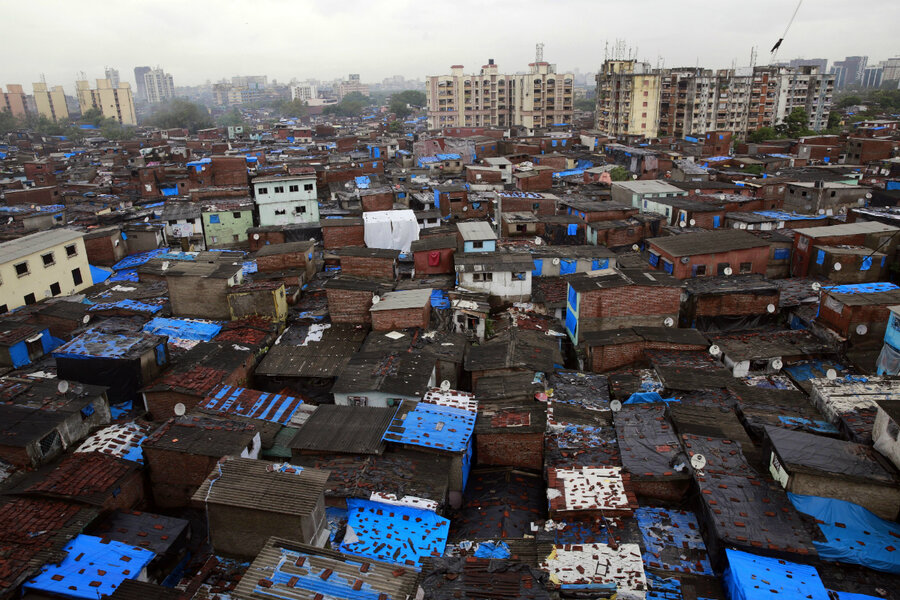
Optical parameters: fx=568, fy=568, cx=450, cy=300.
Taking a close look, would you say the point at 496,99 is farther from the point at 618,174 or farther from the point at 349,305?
the point at 349,305

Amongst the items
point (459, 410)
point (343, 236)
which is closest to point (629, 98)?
point (343, 236)

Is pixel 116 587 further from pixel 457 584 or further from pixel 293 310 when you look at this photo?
pixel 293 310

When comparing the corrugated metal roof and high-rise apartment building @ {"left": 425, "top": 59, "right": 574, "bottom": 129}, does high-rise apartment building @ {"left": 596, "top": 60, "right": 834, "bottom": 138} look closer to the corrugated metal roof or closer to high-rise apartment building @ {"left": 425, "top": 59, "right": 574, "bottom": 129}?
high-rise apartment building @ {"left": 425, "top": 59, "right": 574, "bottom": 129}

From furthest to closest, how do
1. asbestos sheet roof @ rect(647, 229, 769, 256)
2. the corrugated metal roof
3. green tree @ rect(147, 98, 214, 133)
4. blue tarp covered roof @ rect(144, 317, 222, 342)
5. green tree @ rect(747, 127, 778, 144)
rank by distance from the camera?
green tree @ rect(147, 98, 214, 133), green tree @ rect(747, 127, 778, 144), asbestos sheet roof @ rect(647, 229, 769, 256), blue tarp covered roof @ rect(144, 317, 222, 342), the corrugated metal roof

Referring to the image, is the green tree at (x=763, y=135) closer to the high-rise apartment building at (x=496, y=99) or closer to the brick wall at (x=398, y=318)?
the high-rise apartment building at (x=496, y=99)

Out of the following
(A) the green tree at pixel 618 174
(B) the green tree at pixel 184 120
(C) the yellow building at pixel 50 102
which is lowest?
(A) the green tree at pixel 618 174

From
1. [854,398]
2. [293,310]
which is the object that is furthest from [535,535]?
[293,310]

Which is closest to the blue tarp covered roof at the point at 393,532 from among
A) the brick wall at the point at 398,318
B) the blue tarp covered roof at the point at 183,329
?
the brick wall at the point at 398,318

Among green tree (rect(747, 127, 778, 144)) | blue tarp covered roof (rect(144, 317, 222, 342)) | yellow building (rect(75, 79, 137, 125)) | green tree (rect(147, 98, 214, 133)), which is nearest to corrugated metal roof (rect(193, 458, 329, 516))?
blue tarp covered roof (rect(144, 317, 222, 342))
